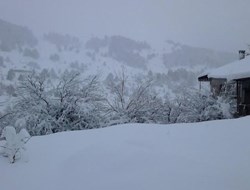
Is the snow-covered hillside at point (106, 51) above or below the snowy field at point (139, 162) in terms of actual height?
above

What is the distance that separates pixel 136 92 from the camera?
1678cm

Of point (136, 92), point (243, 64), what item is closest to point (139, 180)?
point (136, 92)

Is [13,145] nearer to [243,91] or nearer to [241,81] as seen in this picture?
[241,81]

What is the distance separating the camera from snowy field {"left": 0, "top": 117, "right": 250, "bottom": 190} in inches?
151

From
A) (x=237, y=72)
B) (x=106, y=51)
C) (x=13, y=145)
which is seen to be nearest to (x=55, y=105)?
(x=13, y=145)

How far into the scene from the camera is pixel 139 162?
4.38 meters

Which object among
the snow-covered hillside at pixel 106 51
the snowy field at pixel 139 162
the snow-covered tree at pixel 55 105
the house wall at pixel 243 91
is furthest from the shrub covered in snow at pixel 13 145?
the snow-covered hillside at pixel 106 51

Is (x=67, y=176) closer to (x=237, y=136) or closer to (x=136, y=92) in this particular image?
(x=237, y=136)

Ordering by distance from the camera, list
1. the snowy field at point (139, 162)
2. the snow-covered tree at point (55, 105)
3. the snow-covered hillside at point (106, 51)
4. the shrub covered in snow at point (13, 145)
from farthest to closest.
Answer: the snow-covered hillside at point (106, 51), the snow-covered tree at point (55, 105), the shrub covered in snow at point (13, 145), the snowy field at point (139, 162)

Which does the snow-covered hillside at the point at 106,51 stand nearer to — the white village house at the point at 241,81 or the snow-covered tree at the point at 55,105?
the white village house at the point at 241,81

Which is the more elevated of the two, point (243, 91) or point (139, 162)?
point (243, 91)

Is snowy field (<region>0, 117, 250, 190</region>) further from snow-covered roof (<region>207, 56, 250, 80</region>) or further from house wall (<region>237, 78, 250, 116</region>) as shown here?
house wall (<region>237, 78, 250, 116</region>)

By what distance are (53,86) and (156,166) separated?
380 inches

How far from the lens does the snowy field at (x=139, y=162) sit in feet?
12.6
